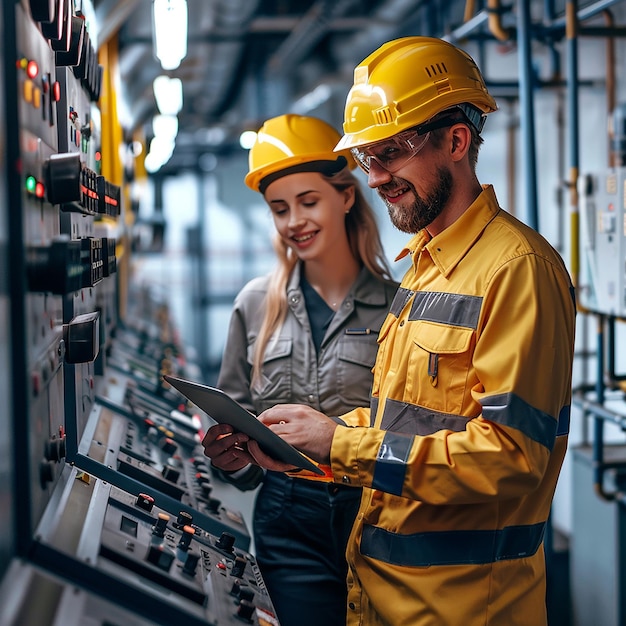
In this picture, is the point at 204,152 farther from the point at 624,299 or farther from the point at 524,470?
the point at 524,470

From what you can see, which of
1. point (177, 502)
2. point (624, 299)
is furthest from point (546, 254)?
point (624, 299)

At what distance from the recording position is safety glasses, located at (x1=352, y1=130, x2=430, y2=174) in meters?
1.55

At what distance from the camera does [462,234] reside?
1543mm

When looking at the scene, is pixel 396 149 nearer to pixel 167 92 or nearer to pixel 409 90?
pixel 409 90

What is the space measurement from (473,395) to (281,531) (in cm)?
83

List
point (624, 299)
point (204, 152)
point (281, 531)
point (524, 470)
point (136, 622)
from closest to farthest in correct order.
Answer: point (136, 622)
point (524, 470)
point (281, 531)
point (624, 299)
point (204, 152)

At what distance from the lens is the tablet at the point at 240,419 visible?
1.43m

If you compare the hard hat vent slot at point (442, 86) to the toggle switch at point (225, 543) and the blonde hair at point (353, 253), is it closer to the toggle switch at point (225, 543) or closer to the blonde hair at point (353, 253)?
the blonde hair at point (353, 253)

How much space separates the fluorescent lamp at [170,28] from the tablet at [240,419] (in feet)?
4.01

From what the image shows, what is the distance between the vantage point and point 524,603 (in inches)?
59.2

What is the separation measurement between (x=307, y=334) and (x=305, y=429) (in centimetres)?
65

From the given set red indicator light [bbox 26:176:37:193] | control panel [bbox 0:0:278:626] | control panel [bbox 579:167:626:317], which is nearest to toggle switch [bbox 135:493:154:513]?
control panel [bbox 0:0:278:626]

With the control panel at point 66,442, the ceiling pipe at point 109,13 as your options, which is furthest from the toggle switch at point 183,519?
the ceiling pipe at point 109,13

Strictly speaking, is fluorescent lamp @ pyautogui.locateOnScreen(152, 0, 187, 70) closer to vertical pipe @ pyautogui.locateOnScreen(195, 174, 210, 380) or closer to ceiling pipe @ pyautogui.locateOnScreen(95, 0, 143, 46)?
ceiling pipe @ pyautogui.locateOnScreen(95, 0, 143, 46)
